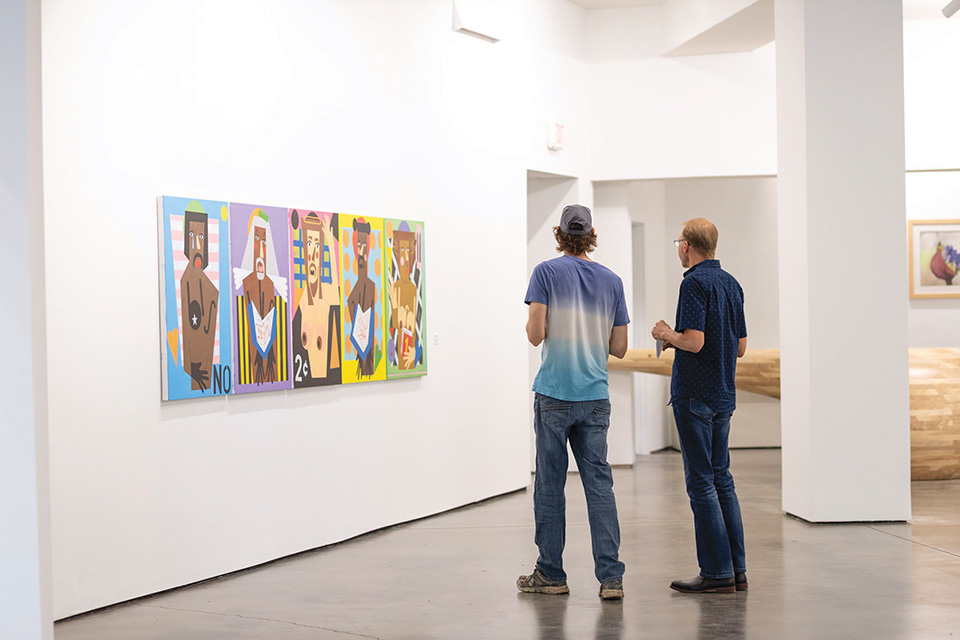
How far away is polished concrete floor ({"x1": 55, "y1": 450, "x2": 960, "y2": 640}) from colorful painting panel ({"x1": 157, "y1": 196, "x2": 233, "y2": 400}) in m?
0.99

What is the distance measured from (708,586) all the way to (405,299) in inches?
114

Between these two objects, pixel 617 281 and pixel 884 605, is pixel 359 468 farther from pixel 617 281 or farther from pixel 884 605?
pixel 884 605

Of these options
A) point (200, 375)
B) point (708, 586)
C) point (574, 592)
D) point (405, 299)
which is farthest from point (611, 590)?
point (405, 299)

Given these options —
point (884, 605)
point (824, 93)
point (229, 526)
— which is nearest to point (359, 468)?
point (229, 526)

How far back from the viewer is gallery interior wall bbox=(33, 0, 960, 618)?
4.56 metres

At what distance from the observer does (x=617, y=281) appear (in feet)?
15.1

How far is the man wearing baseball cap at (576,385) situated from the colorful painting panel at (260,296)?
163 cm

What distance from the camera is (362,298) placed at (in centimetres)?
634

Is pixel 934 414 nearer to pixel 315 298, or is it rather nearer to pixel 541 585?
pixel 541 585

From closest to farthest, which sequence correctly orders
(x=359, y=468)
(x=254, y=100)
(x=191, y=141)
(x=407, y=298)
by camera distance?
1. (x=191, y=141)
2. (x=254, y=100)
3. (x=359, y=468)
4. (x=407, y=298)

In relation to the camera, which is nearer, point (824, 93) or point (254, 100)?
point (254, 100)

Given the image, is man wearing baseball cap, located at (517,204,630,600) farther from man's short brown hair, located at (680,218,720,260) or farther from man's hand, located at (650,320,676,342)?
man's short brown hair, located at (680,218,720,260)

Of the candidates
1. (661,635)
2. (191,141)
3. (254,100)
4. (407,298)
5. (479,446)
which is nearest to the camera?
(661,635)

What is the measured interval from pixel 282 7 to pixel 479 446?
3.32 meters
